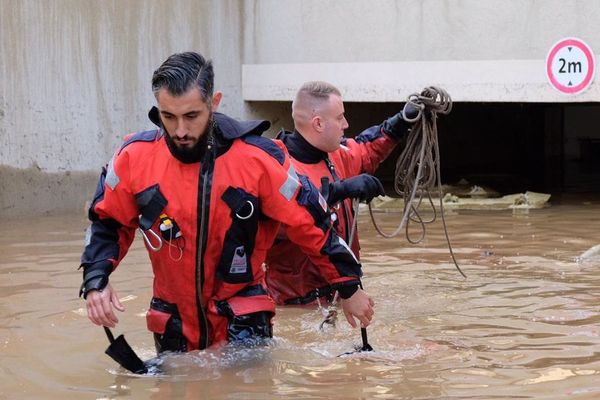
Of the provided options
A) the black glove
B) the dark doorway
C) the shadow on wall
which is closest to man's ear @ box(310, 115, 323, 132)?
the black glove

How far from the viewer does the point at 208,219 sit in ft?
14.2

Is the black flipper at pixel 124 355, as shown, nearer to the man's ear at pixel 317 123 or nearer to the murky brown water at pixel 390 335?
the murky brown water at pixel 390 335

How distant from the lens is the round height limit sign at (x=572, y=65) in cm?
1061

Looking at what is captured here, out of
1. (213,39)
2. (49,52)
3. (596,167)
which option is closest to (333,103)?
(49,52)

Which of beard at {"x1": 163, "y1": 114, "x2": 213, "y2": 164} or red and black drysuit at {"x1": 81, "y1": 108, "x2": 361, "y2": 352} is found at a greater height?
beard at {"x1": 163, "y1": 114, "x2": 213, "y2": 164}

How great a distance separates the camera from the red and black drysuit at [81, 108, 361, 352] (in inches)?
170

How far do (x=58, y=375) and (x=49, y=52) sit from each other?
23.5 feet

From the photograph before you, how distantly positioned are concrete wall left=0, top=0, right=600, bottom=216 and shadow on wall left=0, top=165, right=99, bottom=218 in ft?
0.04

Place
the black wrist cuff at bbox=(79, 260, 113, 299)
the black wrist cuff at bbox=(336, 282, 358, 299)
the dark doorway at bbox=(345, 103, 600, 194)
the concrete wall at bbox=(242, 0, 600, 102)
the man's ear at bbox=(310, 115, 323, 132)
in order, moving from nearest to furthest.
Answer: the black wrist cuff at bbox=(79, 260, 113, 299), the black wrist cuff at bbox=(336, 282, 358, 299), the man's ear at bbox=(310, 115, 323, 132), the concrete wall at bbox=(242, 0, 600, 102), the dark doorway at bbox=(345, 103, 600, 194)

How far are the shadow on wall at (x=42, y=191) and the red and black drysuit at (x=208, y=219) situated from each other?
6.97 meters

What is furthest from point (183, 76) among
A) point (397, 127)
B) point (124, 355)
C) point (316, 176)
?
point (397, 127)

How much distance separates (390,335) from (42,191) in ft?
22.0

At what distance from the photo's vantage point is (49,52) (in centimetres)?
1145

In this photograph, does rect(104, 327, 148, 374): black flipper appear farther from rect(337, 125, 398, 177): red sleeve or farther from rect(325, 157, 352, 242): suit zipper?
rect(337, 125, 398, 177): red sleeve
